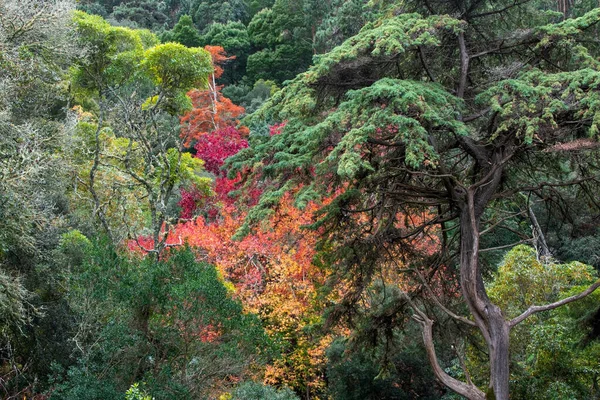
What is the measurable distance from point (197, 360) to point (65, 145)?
5600 mm

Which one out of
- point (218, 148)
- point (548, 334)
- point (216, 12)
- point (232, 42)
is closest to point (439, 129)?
point (548, 334)

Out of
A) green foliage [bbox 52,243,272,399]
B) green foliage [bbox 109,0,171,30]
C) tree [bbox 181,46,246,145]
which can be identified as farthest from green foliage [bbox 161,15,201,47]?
green foliage [bbox 52,243,272,399]

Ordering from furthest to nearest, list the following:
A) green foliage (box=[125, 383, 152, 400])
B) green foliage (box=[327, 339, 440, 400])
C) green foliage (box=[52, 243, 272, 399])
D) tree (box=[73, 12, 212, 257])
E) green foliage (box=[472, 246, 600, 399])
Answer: tree (box=[73, 12, 212, 257]) → green foliage (box=[327, 339, 440, 400]) → green foliage (box=[472, 246, 600, 399]) → green foliage (box=[52, 243, 272, 399]) → green foliage (box=[125, 383, 152, 400])

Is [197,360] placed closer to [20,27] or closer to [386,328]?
[386,328]

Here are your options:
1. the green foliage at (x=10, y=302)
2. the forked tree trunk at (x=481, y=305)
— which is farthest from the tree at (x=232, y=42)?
the forked tree trunk at (x=481, y=305)

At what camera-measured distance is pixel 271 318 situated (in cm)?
1345

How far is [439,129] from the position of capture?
7.71 meters

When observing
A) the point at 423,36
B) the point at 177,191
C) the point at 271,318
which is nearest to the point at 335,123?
the point at 423,36

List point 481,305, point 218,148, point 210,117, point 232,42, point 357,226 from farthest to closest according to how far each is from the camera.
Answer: point 232,42, point 210,117, point 218,148, point 357,226, point 481,305

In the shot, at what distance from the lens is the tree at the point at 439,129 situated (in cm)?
693

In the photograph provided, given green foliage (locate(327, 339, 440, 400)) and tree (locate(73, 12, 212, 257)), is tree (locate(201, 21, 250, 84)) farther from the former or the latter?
green foliage (locate(327, 339, 440, 400))

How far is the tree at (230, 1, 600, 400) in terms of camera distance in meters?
6.93

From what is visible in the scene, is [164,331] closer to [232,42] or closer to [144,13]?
[232,42]

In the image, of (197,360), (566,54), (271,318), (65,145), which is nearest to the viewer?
(197,360)
